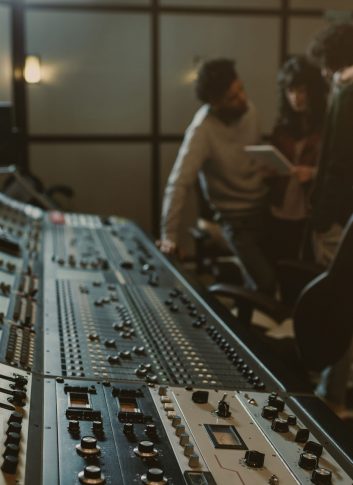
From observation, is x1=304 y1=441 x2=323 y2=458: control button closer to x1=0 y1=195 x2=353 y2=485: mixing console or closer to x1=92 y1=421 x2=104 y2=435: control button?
x1=0 y1=195 x2=353 y2=485: mixing console

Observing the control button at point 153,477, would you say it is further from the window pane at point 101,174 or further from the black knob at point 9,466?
the window pane at point 101,174

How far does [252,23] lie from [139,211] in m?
1.81

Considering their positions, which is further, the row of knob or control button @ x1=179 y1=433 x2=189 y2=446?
control button @ x1=179 y1=433 x2=189 y2=446

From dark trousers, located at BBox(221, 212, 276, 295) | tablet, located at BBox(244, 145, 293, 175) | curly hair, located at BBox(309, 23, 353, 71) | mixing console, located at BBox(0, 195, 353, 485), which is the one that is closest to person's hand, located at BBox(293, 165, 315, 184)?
tablet, located at BBox(244, 145, 293, 175)

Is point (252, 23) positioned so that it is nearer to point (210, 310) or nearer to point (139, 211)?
point (139, 211)

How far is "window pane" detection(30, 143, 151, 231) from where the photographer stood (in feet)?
20.4

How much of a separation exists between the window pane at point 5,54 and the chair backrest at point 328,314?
450cm

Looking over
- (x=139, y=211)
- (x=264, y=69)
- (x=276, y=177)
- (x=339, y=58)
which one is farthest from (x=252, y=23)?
(x=339, y=58)

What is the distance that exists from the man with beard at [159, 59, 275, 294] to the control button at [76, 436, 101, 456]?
8.26 ft

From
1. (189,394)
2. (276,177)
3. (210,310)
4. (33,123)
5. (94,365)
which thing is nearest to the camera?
(189,394)

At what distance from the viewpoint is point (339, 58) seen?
2.84 metres

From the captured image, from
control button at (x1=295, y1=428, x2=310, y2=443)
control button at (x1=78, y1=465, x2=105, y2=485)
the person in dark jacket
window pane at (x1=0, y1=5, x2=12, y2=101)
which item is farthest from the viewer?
window pane at (x1=0, y1=5, x2=12, y2=101)

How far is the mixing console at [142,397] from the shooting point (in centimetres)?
103

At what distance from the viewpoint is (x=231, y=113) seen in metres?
3.73
